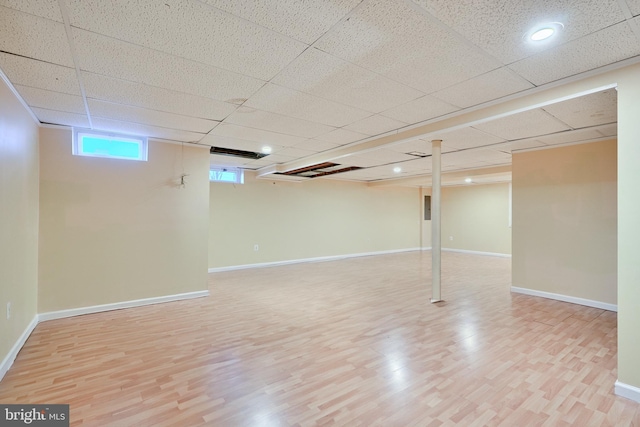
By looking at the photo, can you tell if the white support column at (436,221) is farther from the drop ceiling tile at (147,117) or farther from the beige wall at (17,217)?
the beige wall at (17,217)

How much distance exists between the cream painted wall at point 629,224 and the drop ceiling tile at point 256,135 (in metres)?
3.24

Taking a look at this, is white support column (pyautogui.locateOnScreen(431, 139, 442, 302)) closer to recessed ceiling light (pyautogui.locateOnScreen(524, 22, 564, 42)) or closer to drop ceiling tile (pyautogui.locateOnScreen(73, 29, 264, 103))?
recessed ceiling light (pyautogui.locateOnScreen(524, 22, 564, 42))

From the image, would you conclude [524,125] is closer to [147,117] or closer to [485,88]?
[485,88]

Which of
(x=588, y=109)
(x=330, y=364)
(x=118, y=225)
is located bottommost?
(x=330, y=364)

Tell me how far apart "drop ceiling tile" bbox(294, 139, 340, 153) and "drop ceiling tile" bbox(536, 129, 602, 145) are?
2.90 metres

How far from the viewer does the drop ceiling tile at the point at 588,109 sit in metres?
2.60

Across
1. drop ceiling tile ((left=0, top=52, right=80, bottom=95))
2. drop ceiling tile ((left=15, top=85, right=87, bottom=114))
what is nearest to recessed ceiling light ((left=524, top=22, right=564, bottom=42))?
drop ceiling tile ((left=0, top=52, right=80, bottom=95))

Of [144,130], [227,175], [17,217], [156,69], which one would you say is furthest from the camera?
[227,175]

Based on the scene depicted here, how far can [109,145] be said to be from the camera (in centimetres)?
404

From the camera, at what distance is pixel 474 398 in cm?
207

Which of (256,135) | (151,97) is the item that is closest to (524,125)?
(256,135)

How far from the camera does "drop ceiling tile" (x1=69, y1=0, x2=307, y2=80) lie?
1560 mm

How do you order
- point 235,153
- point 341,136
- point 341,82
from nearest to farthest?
point 341,82 < point 341,136 < point 235,153

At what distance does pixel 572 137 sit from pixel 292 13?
13.9 feet
